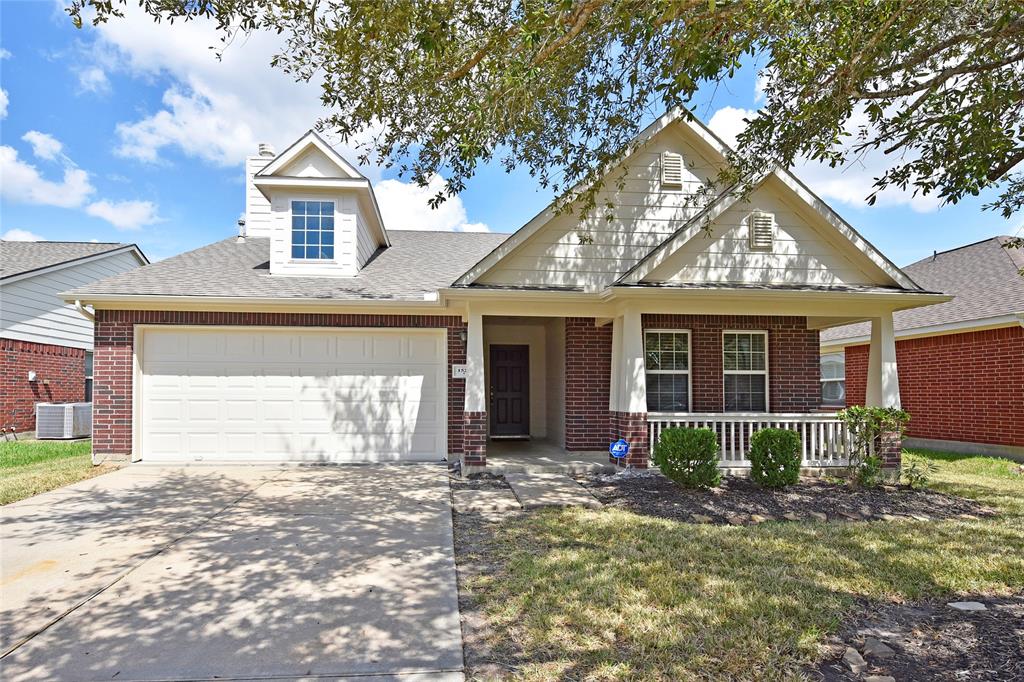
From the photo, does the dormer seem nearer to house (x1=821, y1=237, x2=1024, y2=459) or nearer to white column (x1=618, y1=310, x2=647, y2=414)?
white column (x1=618, y1=310, x2=647, y2=414)

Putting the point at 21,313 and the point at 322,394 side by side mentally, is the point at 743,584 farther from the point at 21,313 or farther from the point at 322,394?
the point at 21,313

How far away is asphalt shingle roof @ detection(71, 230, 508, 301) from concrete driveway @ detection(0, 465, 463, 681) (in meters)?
3.75

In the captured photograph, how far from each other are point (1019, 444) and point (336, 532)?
43.1ft

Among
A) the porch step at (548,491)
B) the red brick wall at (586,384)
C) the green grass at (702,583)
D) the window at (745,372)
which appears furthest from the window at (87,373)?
the window at (745,372)

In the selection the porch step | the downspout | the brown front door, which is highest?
the downspout

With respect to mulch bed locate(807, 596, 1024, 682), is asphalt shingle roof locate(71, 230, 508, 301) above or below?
above

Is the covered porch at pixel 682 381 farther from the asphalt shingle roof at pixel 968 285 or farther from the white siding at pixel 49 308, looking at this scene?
the white siding at pixel 49 308

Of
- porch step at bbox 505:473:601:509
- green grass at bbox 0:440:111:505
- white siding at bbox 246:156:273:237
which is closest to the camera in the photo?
porch step at bbox 505:473:601:509

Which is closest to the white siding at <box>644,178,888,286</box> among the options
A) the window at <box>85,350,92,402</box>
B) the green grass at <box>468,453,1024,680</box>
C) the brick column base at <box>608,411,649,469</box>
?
the brick column base at <box>608,411,649,469</box>

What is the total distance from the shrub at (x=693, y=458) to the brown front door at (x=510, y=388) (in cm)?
566

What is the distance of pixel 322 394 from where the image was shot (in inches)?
403

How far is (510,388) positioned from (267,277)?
583 cm

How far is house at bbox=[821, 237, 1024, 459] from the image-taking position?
37.2ft


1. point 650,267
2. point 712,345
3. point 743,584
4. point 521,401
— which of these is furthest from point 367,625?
point 521,401
